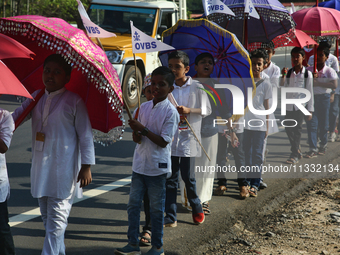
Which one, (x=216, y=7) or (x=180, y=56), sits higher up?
(x=216, y=7)

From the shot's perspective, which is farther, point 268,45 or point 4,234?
point 268,45

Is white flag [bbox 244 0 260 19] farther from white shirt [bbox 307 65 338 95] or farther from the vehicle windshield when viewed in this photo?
the vehicle windshield

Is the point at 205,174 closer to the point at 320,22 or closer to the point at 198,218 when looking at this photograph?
the point at 198,218

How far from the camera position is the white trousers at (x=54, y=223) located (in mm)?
3188

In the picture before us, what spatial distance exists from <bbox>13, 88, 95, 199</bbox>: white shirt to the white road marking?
150 cm

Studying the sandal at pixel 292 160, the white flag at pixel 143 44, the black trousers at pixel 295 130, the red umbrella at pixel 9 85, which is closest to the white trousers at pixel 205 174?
the white flag at pixel 143 44

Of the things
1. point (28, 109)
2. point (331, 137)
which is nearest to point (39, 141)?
point (28, 109)

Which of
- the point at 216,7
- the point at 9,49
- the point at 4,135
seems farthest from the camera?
the point at 216,7

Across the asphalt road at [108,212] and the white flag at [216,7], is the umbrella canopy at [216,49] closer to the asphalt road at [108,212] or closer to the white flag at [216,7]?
the white flag at [216,7]

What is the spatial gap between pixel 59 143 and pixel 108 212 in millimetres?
1866

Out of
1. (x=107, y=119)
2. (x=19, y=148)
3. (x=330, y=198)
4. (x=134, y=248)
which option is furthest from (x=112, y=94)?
(x=19, y=148)

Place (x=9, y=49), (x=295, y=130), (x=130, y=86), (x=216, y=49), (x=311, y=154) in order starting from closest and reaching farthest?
(x=9, y=49) < (x=216, y=49) < (x=295, y=130) < (x=311, y=154) < (x=130, y=86)

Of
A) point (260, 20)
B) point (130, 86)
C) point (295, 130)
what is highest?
point (260, 20)

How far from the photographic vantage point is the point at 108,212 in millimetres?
4895
